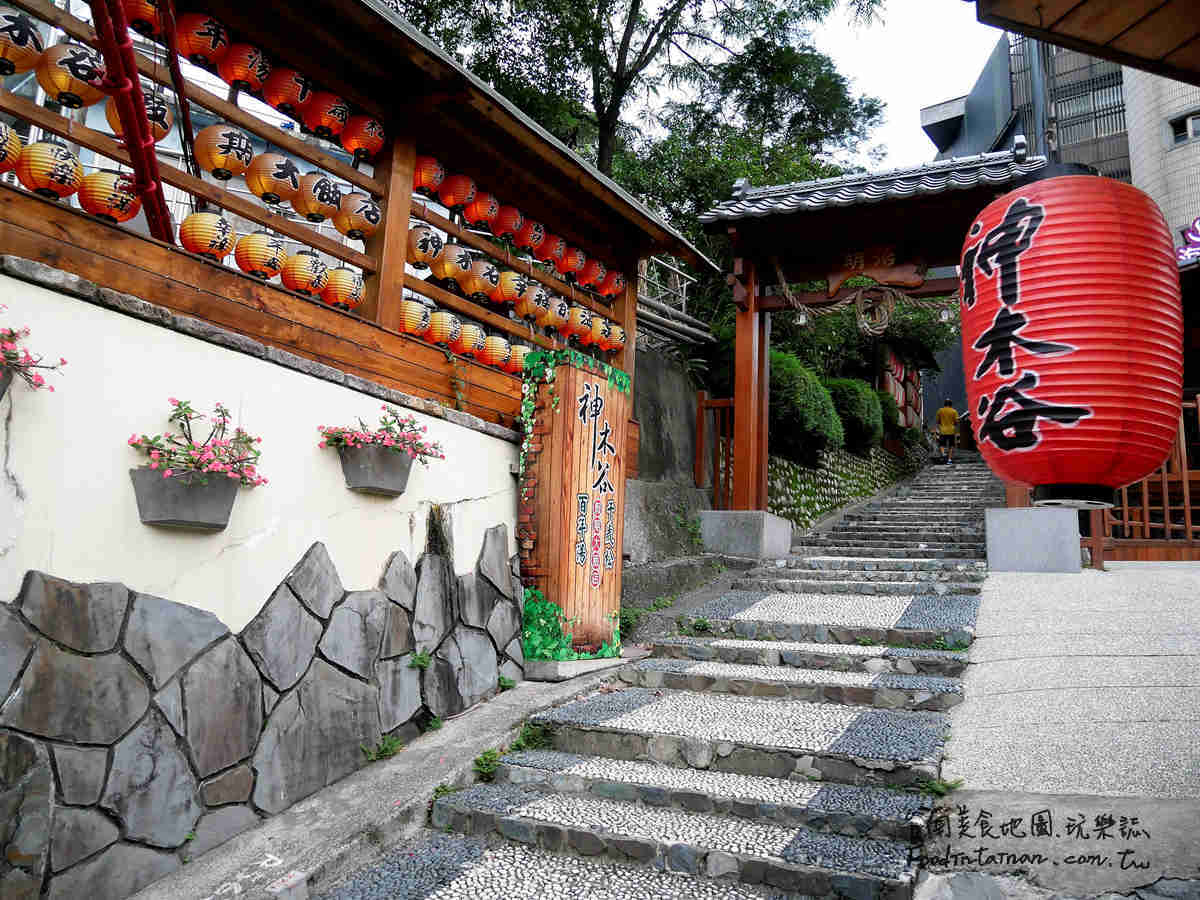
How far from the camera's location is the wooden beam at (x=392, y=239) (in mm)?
6711

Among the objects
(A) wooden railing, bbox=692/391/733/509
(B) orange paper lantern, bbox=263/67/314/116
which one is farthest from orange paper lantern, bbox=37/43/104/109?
(A) wooden railing, bbox=692/391/733/509

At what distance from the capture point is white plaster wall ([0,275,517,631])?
3512 millimetres

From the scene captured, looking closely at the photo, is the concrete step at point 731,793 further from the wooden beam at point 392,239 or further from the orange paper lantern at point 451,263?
the orange paper lantern at point 451,263

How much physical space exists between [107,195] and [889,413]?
63.3 feet

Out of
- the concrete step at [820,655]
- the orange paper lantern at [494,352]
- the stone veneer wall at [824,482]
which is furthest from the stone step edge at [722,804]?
the stone veneer wall at [824,482]

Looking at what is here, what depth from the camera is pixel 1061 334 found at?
3.34 metres

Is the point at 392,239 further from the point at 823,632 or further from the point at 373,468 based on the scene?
the point at 823,632

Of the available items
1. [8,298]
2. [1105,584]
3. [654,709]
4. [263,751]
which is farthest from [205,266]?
[1105,584]

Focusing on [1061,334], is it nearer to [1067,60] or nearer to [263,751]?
[263,751]

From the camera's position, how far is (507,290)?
8445 mm

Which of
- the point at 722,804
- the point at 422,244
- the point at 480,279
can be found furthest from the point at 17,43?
the point at 722,804

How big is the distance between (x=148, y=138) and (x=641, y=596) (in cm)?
603

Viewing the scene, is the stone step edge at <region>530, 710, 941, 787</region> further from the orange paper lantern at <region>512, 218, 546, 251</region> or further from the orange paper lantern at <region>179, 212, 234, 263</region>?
the orange paper lantern at <region>512, 218, 546, 251</region>

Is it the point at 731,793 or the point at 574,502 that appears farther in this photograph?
the point at 574,502
